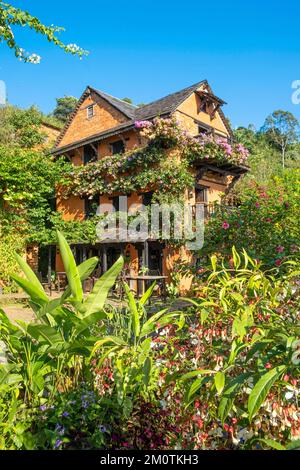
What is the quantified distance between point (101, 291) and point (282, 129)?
56037 millimetres

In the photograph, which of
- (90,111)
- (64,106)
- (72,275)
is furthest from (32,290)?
(64,106)

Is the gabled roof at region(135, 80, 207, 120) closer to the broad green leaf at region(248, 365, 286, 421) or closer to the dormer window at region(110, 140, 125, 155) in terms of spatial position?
the dormer window at region(110, 140, 125, 155)

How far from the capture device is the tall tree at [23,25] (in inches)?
242

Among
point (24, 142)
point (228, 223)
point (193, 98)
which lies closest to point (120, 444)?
point (228, 223)

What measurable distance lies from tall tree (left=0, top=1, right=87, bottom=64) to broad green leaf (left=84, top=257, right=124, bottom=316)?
5.64 m

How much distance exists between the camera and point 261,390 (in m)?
1.39

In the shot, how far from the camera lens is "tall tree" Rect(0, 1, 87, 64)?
6.14 metres

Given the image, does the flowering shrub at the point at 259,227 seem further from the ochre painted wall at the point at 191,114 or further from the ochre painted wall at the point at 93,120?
the ochre painted wall at the point at 93,120

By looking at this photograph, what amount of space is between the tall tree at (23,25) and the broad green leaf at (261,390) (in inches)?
271

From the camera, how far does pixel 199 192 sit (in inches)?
675

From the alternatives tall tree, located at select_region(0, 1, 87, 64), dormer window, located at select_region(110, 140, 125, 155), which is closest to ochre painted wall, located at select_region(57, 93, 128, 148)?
dormer window, located at select_region(110, 140, 125, 155)

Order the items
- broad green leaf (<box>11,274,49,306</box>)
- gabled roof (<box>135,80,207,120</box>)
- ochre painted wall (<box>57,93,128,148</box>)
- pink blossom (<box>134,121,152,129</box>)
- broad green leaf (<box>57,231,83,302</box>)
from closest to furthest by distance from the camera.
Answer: broad green leaf (<box>11,274,49,306</box>)
broad green leaf (<box>57,231,83,302</box>)
pink blossom (<box>134,121,152,129</box>)
gabled roof (<box>135,80,207,120</box>)
ochre painted wall (<box>57,93,128,148</box>)

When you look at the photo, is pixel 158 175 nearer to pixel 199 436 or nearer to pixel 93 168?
pixel 93 168
